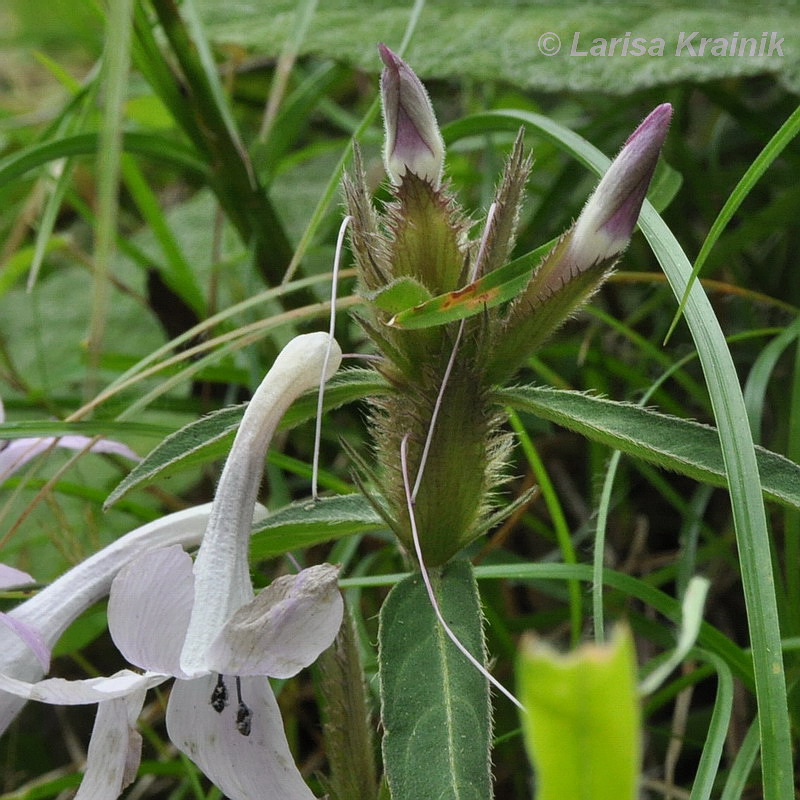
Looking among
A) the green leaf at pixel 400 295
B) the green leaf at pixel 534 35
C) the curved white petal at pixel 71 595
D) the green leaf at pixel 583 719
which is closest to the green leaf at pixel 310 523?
the curved white petal at pixel 71 595

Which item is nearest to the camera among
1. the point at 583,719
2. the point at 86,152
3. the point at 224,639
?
the point at 583,719

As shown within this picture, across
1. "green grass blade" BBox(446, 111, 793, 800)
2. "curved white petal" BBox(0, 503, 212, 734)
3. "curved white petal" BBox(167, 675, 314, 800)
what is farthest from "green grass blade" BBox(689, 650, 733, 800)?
"curved white petal" BBox(0, 503, 212, 734)

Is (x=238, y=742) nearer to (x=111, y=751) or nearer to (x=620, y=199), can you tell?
(x=111, y=751)

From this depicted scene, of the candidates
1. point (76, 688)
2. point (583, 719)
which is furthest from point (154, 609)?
point (583, 719)

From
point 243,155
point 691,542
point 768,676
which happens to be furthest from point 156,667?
point 243,155

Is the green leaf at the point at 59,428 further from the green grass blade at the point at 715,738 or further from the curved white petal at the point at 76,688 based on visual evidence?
the green grass blade at the point at 715,738

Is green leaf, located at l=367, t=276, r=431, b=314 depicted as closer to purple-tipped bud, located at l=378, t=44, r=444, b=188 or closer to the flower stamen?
purple-tipped bud, located at l=378, t=44, r=444, b=188
